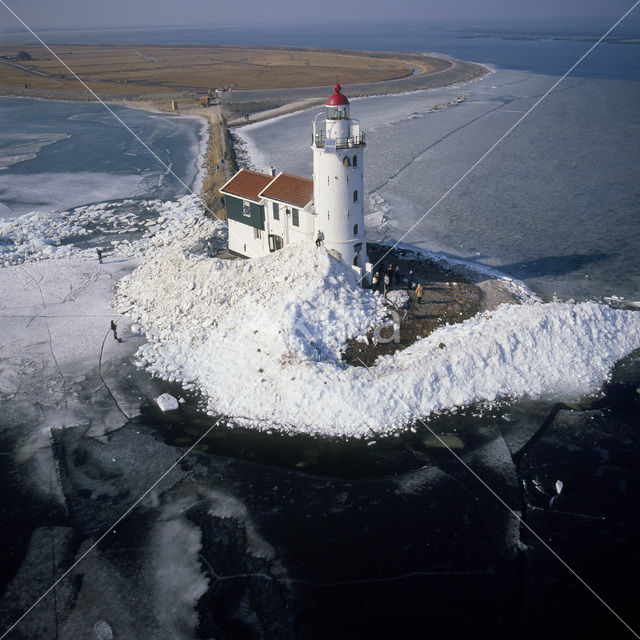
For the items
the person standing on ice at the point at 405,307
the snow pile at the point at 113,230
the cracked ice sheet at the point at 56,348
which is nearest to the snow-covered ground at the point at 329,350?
the person standing on ice at the point at 405,307

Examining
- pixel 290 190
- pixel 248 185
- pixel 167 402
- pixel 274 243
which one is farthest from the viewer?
pixel 248 185

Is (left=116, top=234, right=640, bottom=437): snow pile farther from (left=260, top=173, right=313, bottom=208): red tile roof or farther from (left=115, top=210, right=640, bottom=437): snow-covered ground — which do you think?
(left=260, top=173, right=313, bottom=208): red tile roof

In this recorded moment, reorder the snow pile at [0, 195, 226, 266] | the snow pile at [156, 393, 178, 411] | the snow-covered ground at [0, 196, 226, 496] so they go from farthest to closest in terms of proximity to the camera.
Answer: the snow pile at [0, 195, 226, 266] → the snow-covered ground at [0, 196, 226, 496] → the snow pile at [156, 393, 178, 411]

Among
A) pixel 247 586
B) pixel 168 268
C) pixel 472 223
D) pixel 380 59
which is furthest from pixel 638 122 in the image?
pixel 380 59

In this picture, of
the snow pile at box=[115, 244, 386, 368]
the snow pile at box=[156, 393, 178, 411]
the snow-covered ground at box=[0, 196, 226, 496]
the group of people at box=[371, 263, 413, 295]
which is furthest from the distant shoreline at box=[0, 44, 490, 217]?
the snow pile at box=[156, 393, 178, 411]

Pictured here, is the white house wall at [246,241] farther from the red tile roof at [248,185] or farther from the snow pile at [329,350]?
the snow pile at [329,350]

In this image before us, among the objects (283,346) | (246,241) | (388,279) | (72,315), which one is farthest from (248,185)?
(283,346)

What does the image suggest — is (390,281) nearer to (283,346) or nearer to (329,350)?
(329,350)
